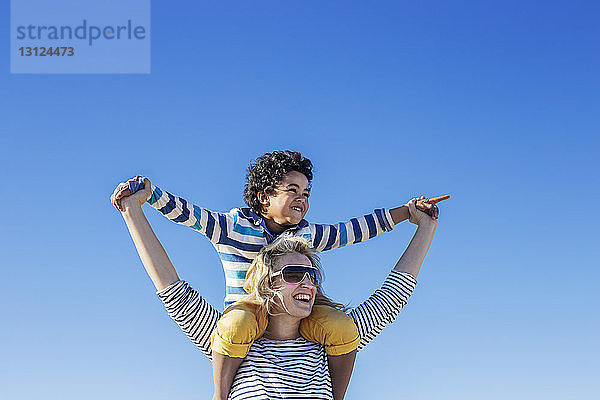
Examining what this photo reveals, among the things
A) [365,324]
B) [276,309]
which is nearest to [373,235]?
[365,324]

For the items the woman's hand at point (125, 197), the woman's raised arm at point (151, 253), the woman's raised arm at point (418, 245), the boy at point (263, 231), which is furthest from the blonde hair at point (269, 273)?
the woman's hand at point (125, 197)

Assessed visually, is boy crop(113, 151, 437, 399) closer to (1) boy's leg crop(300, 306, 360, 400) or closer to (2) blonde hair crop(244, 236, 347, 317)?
(1) boy's leg crop(300, 306, 360, 400)

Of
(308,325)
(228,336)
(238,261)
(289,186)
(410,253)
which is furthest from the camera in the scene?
(289,186)

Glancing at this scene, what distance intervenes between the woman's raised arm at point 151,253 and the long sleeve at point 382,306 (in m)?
1.42

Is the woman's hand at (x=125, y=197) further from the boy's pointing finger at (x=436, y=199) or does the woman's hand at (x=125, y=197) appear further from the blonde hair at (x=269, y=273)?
the boy's pointing finger at (x=436, y=199)

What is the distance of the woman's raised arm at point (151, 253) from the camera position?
516 centimetres

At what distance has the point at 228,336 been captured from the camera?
16.0 ft

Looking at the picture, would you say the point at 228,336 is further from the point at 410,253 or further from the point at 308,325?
the point at 410,253

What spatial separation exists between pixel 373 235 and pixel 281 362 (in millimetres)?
2730

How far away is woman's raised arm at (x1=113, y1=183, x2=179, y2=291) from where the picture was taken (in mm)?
5156

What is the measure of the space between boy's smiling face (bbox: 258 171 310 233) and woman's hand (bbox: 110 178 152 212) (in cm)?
161

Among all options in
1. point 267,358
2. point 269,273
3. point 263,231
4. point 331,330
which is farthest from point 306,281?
point 263,231

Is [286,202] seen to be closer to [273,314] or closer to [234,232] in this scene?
[234,232]

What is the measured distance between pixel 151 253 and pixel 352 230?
2.71 metres
